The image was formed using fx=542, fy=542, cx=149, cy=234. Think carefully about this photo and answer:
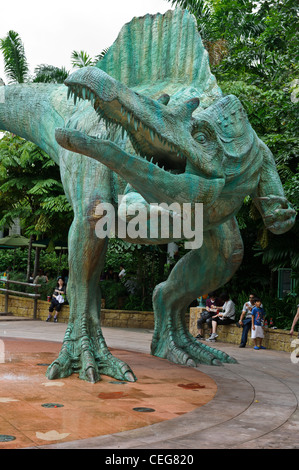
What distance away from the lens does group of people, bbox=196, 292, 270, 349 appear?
8.24 meters

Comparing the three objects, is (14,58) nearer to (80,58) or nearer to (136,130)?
(80,58)

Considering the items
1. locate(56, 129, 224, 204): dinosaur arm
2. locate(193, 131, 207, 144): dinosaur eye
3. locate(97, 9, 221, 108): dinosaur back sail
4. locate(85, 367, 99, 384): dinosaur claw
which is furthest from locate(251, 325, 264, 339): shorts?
locate(193, 131, 207, 144): dinosaur eye

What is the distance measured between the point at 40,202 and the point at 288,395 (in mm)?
9230

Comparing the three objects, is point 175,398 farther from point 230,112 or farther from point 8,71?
point 8,71

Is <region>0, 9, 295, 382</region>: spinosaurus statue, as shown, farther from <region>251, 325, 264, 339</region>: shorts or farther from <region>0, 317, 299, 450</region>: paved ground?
<region>251, 325, 264, 339</region>: shorts

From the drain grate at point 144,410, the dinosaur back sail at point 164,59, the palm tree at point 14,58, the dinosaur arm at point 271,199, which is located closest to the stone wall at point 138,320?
the dinosaur arm at point 271,199

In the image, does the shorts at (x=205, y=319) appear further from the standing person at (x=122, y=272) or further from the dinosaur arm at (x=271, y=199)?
the dinosaur arm at (x=271, y=199)

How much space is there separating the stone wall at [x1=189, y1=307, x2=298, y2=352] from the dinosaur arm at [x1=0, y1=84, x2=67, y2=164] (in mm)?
4516

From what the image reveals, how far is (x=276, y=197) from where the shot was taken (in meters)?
4.82

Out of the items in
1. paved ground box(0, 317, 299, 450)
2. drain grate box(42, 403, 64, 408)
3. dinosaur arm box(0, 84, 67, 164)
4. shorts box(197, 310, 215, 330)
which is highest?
dinosaur arm box(0, 84, 67, 164)

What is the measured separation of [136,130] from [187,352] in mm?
3039

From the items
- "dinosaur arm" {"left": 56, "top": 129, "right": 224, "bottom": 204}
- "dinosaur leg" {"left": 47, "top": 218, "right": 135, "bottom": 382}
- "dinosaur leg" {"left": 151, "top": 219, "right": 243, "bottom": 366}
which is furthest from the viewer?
"dinosaur leg" {"left": 151, "top": 219, "right": 243, "bottom": 366}

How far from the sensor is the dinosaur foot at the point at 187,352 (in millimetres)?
5617

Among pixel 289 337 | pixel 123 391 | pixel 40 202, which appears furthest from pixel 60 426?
pixel 40 202
